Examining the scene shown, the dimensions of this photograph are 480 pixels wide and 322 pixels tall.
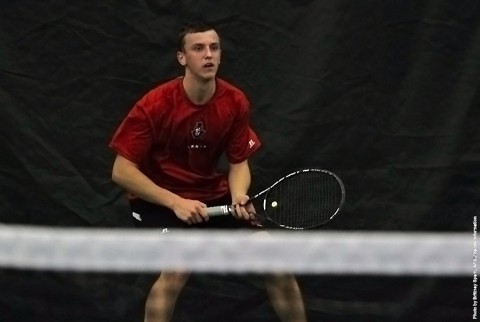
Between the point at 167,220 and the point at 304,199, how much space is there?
400 millimetres

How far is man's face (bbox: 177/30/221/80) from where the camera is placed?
3391 millimetres

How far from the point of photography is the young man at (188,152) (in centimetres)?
339

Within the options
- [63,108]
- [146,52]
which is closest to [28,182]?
[63,108]

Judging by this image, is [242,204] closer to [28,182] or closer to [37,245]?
[37,245]

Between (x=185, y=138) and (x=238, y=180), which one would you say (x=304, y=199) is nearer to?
(x=238, y=180)

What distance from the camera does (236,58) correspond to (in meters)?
3.89

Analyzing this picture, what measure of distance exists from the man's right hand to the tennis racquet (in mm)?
203

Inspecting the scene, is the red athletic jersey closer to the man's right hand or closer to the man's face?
the man's face

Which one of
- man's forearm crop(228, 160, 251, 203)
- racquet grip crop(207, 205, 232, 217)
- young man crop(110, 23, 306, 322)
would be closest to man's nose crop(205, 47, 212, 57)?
young man crop(110, 23, 306, 322)

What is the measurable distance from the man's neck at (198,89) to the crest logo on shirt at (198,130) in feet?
0.21

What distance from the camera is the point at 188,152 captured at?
3.49 meters

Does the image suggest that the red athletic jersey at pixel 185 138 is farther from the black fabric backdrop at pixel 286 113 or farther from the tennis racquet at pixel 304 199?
the black fabric backdrop at pixel 286 113

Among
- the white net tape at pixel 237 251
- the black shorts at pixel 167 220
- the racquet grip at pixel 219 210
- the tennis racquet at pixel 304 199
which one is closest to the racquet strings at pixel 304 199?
the tennis racquet at pixel 304 199

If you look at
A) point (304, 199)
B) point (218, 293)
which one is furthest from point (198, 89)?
point (218, 293)
